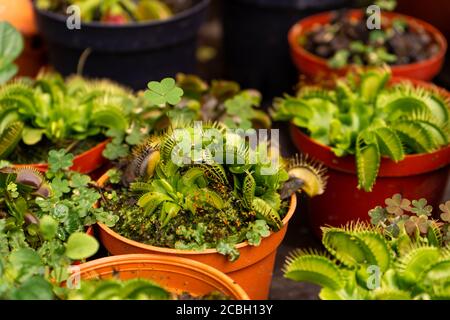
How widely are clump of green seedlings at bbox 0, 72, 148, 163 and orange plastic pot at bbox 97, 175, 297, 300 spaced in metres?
0.34

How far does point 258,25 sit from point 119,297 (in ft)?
6.74

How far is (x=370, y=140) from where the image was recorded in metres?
1.80

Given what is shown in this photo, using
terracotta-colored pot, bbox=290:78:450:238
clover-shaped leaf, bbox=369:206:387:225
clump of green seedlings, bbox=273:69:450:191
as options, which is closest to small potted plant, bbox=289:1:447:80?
A: clump of green seedlings, bbox=273:69:450:191

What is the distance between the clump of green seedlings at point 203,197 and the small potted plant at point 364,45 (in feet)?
3.10

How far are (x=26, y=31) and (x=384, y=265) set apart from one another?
82.7 inches

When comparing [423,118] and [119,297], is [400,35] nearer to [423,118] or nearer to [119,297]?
[423,118]

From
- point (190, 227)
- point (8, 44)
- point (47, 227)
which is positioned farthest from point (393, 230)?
point (8, 44)

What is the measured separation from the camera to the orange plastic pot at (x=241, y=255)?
4.80 feet

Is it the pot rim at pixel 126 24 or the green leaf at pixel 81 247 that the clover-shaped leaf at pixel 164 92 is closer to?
the green leaf at pixel 81 247

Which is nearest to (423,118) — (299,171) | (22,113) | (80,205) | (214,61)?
(299,171)

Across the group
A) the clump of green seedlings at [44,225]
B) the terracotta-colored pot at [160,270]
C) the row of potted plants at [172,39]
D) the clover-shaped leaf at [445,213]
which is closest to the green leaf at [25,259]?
the clump of green seedlings at [44,225]

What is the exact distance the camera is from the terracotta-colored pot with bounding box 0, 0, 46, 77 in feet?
9.20

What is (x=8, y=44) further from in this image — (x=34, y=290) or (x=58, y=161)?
(x=34, y=290)
